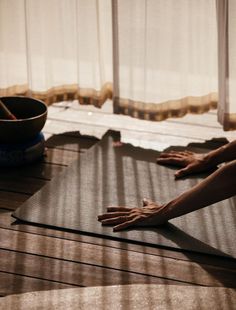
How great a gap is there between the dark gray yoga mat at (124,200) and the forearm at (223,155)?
0.30ft

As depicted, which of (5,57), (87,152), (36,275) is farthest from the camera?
(5,57)

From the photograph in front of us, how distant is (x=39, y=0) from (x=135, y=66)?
55cm

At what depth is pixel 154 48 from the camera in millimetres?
3332

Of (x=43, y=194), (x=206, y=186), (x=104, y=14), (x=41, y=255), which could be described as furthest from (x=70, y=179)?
(x=104, y=14)

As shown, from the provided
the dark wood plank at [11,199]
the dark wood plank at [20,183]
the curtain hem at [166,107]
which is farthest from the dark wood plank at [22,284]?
the curtain hem at [166,107]

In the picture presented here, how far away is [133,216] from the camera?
2.47 m

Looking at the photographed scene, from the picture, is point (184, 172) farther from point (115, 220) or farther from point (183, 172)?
point (115, 220)

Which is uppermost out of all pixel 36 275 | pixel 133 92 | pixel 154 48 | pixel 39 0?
pixel 39 0

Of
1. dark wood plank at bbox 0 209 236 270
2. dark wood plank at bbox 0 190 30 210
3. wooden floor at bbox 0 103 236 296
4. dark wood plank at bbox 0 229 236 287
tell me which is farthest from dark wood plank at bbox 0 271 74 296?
dark wood plank at bbox 0 190 30 210

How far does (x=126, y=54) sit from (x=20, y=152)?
0.79m

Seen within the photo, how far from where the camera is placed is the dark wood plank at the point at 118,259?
221cm

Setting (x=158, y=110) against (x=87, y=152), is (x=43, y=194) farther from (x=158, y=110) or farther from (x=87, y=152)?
(x=158, y=110)

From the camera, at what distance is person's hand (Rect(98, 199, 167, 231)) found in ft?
8.03

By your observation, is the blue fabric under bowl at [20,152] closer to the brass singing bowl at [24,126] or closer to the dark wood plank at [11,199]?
the brass singing bowl at [24,126]
